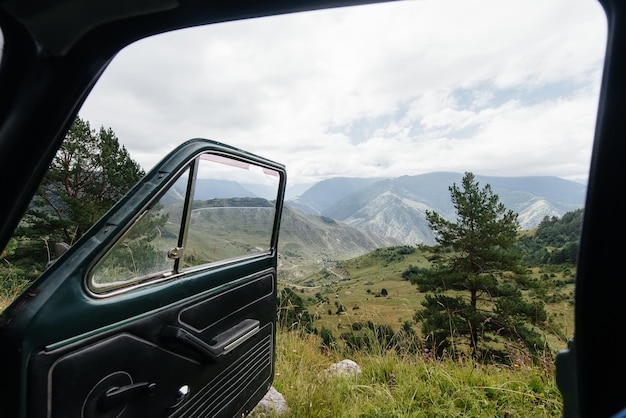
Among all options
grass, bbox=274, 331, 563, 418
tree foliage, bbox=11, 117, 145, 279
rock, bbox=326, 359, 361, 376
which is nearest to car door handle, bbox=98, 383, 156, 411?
grass, bbox=274, 331, 563, 418

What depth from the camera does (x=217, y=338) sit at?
1.60 m

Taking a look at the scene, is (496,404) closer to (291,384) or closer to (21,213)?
(291,384)

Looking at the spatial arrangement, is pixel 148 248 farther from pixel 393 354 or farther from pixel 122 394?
pixel 393 354

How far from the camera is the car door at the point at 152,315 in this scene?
3.09ft

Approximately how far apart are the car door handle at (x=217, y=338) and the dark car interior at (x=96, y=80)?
0.50 meters

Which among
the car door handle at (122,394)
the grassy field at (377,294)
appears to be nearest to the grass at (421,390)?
the grassy field at (377,294)

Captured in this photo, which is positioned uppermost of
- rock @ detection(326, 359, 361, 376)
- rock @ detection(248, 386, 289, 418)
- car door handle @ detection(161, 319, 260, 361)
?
car door handle @ detection(161, 319, 260, 361)

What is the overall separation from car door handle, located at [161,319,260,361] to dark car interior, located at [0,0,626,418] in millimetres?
501

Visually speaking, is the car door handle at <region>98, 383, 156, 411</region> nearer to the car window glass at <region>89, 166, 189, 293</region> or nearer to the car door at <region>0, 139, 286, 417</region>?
the car door at <region>0, 139, 286, 417</region>

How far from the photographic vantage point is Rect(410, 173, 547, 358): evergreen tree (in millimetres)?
20625

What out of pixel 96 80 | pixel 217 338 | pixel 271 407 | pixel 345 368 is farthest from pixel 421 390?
pixel 96 80

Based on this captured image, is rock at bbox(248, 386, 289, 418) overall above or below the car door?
below

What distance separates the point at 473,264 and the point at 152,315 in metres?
24.9

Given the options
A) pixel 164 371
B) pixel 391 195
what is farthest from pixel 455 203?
pixel 391 195
